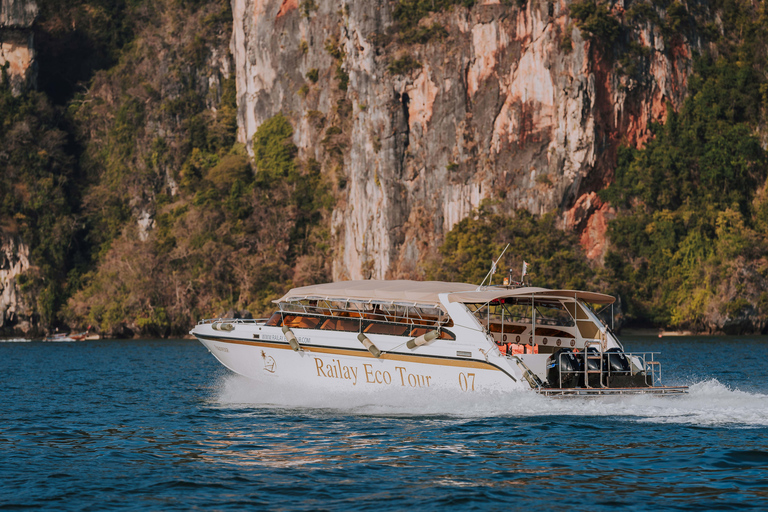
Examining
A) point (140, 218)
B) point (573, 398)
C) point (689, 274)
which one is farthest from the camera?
point (140, 218)

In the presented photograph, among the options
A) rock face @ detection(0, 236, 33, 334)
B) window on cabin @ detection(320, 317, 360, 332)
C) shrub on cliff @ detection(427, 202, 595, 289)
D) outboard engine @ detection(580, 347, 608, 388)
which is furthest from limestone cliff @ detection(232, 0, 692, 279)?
outboard engine @ detection(580, 347, 608, 388)

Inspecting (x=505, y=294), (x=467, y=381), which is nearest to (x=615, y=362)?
(x=505, y=294)

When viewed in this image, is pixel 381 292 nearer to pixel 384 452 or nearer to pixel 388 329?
pixel 388 329

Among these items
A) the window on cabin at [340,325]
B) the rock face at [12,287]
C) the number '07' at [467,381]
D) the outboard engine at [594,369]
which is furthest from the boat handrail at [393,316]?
the rock face at [12,287]

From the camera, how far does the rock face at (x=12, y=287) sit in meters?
88.1

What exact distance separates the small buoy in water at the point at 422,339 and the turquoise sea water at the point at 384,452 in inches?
47.6

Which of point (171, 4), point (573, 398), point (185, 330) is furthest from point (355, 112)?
point (573, 398)

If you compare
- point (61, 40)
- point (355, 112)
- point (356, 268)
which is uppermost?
point (61, 40)

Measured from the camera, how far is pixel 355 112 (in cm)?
8312

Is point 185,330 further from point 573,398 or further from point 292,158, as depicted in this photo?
point 573,398

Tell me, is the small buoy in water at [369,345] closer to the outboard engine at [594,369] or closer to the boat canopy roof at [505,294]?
the boat canopy roof at [505,294]

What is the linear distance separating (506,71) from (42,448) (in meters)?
62.9

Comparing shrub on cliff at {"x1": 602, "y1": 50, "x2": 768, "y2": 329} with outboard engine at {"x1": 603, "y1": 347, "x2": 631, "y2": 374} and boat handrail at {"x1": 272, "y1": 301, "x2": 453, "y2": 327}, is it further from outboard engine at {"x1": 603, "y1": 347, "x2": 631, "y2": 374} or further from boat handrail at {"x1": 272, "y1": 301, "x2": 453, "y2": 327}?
outboard engine at {"x1": 603, "y1": 347, "x2": 631, "y2": 374}

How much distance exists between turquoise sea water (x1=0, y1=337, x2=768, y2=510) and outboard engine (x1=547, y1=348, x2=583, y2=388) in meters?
0.57
